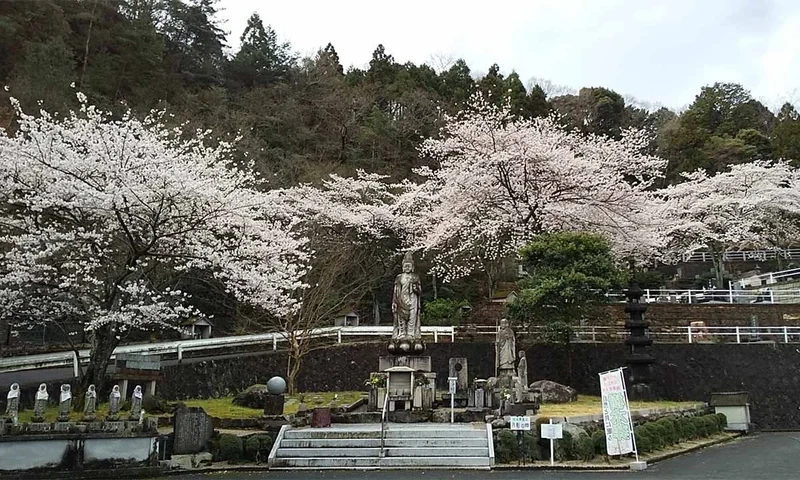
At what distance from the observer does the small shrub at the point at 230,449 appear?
1105cm

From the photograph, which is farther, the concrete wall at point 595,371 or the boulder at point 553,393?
the concrete wall at point 595,371

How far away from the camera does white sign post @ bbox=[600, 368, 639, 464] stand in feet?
34.2

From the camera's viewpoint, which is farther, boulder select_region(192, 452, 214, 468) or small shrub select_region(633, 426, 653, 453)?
small shrub select_region(633, 426, 653, 453)

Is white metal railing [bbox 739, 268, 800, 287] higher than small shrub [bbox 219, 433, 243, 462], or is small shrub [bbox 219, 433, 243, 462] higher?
white metal railing [bbox 739, 268, 800, 287]

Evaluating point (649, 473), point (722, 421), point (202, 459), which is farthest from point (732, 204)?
point (202, 459)

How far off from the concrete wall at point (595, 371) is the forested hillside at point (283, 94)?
9.87m

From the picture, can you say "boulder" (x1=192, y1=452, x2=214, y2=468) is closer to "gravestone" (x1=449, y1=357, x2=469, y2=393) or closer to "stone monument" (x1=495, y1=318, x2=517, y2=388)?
"gravestone" (x1=449, y1=357, x2=469, y2=393)

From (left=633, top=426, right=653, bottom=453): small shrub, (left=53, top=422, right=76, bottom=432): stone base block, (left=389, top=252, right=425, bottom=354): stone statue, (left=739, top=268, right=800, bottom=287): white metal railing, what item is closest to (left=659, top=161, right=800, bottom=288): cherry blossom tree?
(left=739, top=268, right=800, bottom=287): white metal railing

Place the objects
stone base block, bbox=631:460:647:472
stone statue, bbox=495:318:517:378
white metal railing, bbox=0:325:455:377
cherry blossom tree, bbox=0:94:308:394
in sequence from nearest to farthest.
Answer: stone base block, bbox=631:460:647:472
cherry blossom tree, bbox=0:94:308:394
stone statue, bbox=495:318:517:378
white metal railing, bbox=0:325:455:377

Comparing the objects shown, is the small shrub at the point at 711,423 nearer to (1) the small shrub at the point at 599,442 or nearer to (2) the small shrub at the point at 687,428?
(2) the small shrub at the point at 687,428

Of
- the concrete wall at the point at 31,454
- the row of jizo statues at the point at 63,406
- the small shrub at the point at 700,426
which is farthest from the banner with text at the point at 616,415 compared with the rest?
the concrete wall at the point at 31,454

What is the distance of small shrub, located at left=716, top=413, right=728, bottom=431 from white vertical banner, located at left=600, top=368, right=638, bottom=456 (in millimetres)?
6865

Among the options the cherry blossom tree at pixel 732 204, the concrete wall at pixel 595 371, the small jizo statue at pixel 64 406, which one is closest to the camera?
the small jizo statue at pixel 64 406

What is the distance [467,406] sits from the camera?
1427 cm
